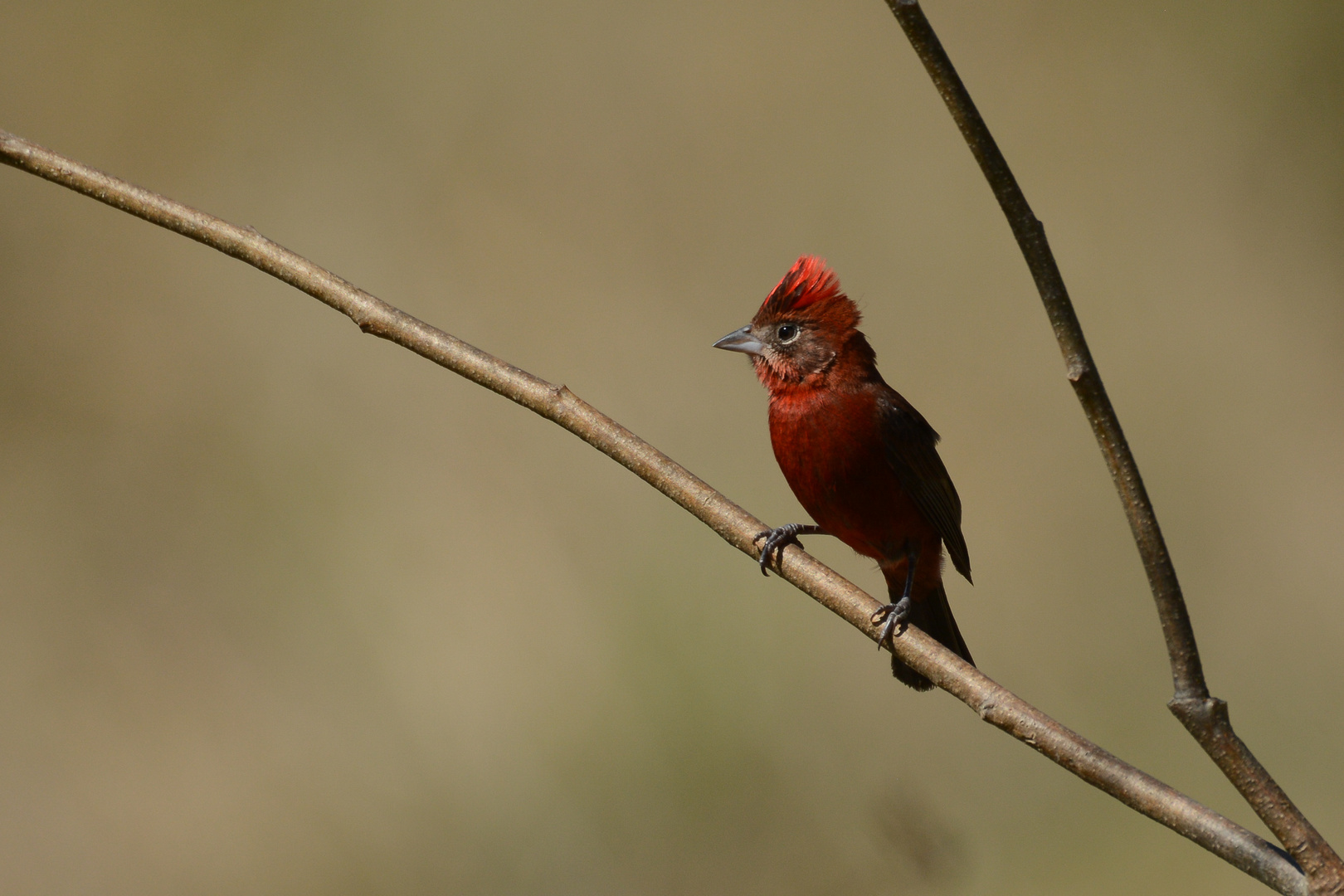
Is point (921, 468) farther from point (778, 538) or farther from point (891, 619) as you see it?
point (778, 538)

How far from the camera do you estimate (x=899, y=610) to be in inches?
86.4

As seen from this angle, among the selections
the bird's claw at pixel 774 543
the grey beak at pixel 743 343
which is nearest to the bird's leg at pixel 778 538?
the bird's claw at pixel 774 543

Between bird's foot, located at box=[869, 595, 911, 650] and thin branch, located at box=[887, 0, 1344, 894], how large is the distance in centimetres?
50

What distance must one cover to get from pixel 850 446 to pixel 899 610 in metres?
0.45

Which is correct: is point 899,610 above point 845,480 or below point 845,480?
below

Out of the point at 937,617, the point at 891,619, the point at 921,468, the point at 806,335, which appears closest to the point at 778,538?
the point at 891,619

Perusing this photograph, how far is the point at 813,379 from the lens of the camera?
261 centimetres

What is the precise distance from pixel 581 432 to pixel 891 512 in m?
1.10

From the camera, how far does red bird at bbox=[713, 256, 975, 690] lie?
8.16 feet

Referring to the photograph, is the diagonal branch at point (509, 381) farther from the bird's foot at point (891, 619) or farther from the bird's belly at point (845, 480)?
the bird's belly at point (845, 480)

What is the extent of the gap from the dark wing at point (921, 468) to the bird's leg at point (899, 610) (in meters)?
0.09

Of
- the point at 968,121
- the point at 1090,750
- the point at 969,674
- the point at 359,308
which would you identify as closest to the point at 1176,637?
the point at 1090,750

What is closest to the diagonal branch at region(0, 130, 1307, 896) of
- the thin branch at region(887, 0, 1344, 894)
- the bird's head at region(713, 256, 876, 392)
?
the thin branch at region(887, 0, 1344, 894)

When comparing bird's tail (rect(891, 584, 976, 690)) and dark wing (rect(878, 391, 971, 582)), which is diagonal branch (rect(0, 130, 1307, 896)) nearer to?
dark wing (rect(878, 391, 971, 582))
